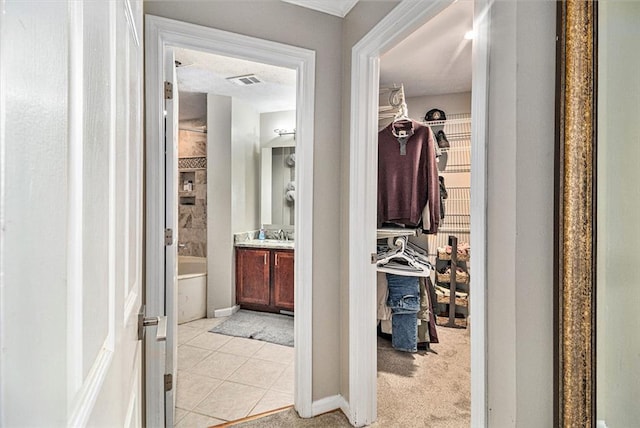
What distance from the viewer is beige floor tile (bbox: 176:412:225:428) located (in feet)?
6.44

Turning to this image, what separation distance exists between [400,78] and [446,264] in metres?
2.19

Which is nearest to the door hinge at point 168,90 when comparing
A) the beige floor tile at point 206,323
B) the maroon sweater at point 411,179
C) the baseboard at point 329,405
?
the maroon sweater at point 411,179

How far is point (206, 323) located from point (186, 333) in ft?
1.11

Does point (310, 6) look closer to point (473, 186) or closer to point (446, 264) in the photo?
point (473, 186)

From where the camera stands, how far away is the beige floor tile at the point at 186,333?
130 inches

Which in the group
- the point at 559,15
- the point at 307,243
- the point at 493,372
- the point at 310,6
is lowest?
the point at 493,372

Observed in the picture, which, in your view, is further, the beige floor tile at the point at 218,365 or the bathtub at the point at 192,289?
the bathtub at the point at 192,289

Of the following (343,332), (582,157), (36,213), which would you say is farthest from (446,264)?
(36,213)

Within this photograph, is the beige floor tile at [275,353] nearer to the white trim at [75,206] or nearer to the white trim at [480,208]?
the white trim at [480,208]

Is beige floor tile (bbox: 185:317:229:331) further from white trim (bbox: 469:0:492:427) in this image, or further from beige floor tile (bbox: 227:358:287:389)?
white trim (bbox: 469:0:492:427)

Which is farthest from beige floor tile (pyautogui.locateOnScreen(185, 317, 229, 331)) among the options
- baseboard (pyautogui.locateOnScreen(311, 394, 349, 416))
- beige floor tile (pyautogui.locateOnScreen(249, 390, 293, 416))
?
baseboard (pyautogui.locateOnScreen(311, 394, 349, 416))

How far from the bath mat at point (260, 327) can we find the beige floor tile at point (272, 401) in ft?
3.09

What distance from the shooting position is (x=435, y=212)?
2.77 m

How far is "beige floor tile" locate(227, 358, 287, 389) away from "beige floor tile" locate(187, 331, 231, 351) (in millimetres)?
503
